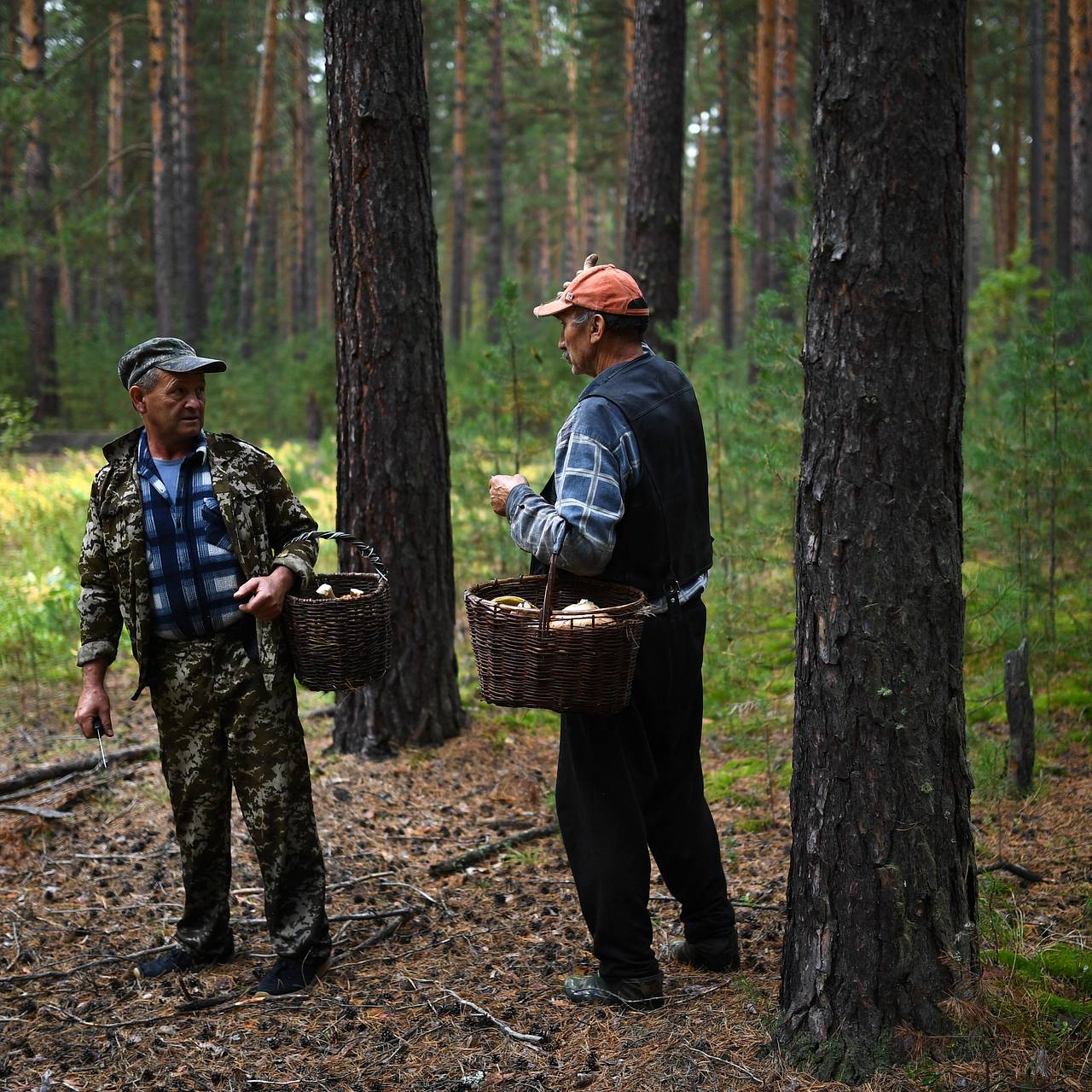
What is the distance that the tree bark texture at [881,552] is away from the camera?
2752 mm

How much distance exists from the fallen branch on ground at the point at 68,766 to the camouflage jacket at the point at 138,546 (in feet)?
8.31

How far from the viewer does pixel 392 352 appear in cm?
593

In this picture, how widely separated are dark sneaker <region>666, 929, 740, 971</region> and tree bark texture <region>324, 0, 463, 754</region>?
2.85 m

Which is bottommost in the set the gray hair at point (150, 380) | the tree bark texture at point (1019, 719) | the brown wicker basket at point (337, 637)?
the tree bark texture at point (1019, 719)

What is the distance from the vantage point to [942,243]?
2781 mm

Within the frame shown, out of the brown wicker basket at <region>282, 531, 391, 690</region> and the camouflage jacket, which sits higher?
→ the camouflage jacket

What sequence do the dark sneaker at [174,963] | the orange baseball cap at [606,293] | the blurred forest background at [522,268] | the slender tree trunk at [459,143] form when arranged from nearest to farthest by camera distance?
the orange baseball cap at [606,293]
the dark sneaker at [174,963]
the blurred forest background at [522,268]
the slender tree trunk at [459,143]

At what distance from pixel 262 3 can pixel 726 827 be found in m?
29.7

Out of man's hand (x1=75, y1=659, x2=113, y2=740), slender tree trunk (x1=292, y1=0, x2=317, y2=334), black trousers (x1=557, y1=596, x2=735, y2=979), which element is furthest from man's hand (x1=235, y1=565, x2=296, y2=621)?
slender tree trunk (x1=292, y1=0, x2=317, y2=334)

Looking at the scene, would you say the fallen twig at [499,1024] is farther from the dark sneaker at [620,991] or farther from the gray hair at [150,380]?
the gray hair at [150,380]

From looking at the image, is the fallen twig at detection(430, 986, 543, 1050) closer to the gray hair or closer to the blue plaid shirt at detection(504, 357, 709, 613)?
the blue plaid shirt at detection(504, 357, 709, 613)

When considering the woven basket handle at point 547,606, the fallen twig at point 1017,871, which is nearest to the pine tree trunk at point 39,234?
the woven basket handle at point 547,606

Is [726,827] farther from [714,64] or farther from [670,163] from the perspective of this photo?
[714,64]

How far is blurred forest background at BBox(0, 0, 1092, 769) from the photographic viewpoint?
6.60 meters
